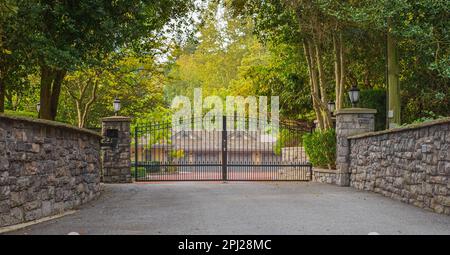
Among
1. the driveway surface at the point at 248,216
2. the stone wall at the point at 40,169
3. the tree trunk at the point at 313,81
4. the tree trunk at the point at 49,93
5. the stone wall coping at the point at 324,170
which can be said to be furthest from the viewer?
the tree trunk at the point at 313,81

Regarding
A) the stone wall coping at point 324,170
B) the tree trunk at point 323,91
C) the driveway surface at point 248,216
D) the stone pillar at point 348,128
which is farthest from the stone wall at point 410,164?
the tree trunk at point 323,91

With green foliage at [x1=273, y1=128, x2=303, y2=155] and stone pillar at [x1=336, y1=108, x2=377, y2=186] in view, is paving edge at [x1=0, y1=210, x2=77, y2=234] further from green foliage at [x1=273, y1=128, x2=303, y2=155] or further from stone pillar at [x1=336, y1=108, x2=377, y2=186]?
green foliage at [x1=273, y1=128, x2=303, y2=155]

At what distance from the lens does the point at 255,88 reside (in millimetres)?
32844

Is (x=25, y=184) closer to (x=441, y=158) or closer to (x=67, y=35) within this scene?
(x=67, y=35)

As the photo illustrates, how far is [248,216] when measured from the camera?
27.8ft

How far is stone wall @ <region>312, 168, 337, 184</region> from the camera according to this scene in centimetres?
1617

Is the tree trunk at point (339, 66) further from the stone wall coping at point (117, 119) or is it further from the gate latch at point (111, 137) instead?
the gate latch at point (111, 137)

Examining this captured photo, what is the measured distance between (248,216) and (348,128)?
7.90m

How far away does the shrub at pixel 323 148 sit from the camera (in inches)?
655

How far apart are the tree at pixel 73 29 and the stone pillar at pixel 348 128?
5.85 m

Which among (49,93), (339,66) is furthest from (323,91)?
(49,93)

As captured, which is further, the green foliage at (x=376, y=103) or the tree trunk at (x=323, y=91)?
the green foliage at (x=376, y=103)

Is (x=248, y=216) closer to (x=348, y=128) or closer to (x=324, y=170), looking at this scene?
(x=348, y=128)

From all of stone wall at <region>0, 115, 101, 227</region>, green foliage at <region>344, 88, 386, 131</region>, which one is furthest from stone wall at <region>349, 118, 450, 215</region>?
stone wall at <region>0, 115, 101, 227</region>
